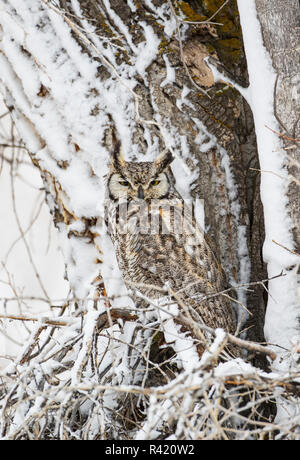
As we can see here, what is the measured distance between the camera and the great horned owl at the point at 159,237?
2039 mm

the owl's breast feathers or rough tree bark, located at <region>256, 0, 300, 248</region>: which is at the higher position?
rough tree bark, located at <region>256, 0, 300, 248</region>

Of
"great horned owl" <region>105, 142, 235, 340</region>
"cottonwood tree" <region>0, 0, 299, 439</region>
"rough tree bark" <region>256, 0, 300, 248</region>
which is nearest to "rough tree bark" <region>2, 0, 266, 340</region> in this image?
"cottonwood tree" <region>0, 0, 299, 439</region>

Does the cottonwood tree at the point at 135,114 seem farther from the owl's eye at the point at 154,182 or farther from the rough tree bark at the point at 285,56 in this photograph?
the rough tree bark at the point at 285,56

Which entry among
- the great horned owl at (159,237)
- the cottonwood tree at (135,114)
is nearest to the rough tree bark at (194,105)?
the cottonwood tree at (135,114)

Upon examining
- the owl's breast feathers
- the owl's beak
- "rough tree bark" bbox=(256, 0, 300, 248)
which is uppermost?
"rough tree bark" bbox=(256, 0, 300, 248)

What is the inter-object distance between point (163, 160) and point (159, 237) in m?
0.30

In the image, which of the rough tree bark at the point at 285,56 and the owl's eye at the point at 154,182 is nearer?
the rough tree bark at the point at 285,56

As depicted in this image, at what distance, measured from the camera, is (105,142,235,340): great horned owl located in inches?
80.3

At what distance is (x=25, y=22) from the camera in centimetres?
218

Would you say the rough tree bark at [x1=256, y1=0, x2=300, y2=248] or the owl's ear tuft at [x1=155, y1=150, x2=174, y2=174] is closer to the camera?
the rough tree bark at [x1=256, y1=0, x2=300, y2=248]

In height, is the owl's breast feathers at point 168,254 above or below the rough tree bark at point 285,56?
below

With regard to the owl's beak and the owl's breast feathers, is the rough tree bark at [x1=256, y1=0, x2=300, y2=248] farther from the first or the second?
the owl's beak
